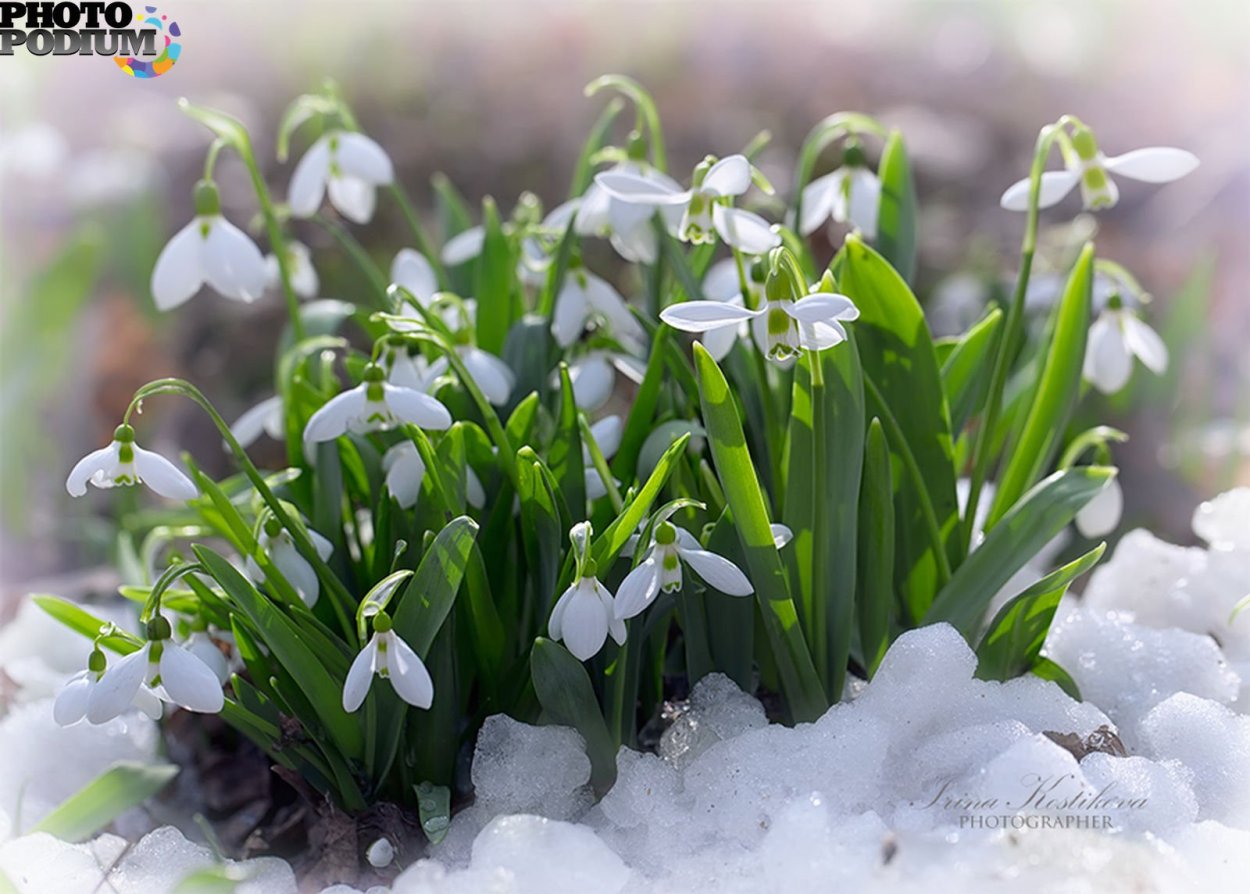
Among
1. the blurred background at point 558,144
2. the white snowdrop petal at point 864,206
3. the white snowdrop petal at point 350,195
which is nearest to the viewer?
the white snowdrop petal at point 864,206

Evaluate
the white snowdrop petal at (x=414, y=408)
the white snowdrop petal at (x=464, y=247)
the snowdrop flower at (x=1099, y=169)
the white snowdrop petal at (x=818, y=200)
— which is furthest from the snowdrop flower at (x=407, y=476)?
the snowdrop flower at (x=1099, y=169)

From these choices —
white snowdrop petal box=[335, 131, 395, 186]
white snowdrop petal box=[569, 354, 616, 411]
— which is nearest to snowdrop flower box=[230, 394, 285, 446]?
white snowdrop petal box=[335, 131, 395, 186]

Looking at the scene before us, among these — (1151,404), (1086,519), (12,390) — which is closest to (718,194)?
(1086,519)

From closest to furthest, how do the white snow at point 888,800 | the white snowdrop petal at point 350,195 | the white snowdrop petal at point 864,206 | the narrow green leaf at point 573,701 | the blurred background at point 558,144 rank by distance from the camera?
the white snow at point 888,800
the narrow green leaf at point 573,701
the white snowdrop petal at point 864,206
the white snowdrop petal at point 350,195
the blurred background at point 558,144

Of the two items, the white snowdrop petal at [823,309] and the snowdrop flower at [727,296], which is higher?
the white snowdrop petal at [823,309]

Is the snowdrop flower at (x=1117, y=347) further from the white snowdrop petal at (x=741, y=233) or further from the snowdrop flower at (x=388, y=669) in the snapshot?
the snowdrop flower at (x=388, y=669)

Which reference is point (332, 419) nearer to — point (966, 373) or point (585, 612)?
point (585, 612)

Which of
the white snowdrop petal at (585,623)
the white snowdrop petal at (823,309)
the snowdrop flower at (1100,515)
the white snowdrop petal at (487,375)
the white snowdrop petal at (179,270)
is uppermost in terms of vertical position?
the white snowdrop petal at (823,309)

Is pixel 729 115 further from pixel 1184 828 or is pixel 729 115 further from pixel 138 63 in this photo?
pixel 1184 828

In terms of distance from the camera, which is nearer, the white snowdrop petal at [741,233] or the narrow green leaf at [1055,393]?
the white snowdrop petal at [741,233]
